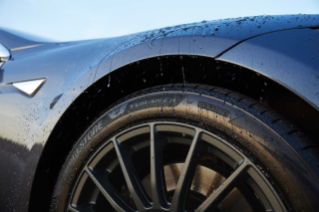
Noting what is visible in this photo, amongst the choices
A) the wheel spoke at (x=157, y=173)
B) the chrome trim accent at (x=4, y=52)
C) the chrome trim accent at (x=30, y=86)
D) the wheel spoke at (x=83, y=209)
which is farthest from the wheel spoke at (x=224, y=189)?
the chrome trim accent at (x=4, y=52)

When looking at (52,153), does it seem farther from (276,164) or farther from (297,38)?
(297,38)

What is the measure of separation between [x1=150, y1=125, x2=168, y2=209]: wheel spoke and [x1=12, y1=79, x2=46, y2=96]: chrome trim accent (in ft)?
2.34

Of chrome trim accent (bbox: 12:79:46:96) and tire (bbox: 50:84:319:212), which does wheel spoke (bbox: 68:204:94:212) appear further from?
chrome trim accent (bbox: 12:79:46:96)

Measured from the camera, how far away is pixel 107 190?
118 centimetres

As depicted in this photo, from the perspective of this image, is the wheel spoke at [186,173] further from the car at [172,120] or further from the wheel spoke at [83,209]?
the wheel spoke at [83,209]

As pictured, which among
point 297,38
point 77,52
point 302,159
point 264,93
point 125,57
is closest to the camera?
point 302,159

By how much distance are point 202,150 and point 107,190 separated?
1.68 ft

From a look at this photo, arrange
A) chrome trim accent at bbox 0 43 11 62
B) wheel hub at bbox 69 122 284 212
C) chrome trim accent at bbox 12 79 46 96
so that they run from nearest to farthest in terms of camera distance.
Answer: wheel hub at bbox 69 122 284 212
chrome trim accent at bbox 12 79 46 96
chrome trim accent at bbox 0 43 11 62

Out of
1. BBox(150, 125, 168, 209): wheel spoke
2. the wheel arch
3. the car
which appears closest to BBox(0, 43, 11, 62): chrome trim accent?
the car

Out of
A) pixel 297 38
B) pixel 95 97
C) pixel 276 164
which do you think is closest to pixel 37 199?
pixel 95 97

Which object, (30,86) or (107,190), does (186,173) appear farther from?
(30,86)

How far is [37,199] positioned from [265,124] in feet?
3.83

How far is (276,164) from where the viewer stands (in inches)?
33.8

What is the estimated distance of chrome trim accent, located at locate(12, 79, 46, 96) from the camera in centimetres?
135
